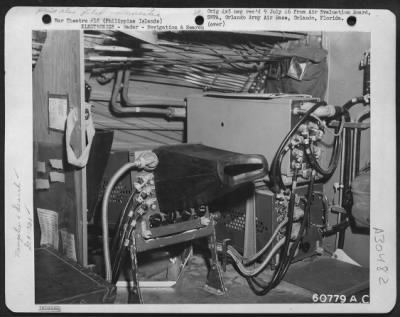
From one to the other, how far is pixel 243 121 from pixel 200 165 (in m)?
0.35

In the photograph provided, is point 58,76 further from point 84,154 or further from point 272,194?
point 272,194

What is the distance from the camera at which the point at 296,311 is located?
1495 millimetres

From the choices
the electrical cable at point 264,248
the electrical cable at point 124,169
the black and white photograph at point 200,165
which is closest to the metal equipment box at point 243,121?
the black and white photograph at point 200,165

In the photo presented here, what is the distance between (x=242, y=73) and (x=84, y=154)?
1.77ft

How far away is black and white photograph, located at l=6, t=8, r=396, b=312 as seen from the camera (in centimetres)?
147

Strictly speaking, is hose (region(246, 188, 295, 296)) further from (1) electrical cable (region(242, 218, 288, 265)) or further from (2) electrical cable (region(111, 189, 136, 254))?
(2) electrical cable (region(111, 189, 136, 254))

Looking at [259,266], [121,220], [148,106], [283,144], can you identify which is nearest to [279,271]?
[259,266]

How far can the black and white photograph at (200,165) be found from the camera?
147 centimetres

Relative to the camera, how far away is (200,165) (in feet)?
4.57

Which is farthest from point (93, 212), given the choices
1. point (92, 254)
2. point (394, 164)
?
point (394, 164)

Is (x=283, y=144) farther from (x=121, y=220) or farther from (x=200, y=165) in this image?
(x=121, y=220)

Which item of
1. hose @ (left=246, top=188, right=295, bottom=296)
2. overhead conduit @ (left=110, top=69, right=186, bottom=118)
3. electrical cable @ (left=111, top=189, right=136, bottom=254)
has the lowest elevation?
hose @ (left=246, top=188, right=295, bottom=296)

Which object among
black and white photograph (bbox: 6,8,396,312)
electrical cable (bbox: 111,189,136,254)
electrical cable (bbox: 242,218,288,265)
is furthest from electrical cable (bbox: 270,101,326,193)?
electrical cable (bbox: 111,189,136,254)

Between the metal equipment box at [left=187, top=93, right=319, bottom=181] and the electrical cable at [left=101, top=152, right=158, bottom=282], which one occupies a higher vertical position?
the metal equipment box at [left=187, top=93, right=319, bottom=181]
